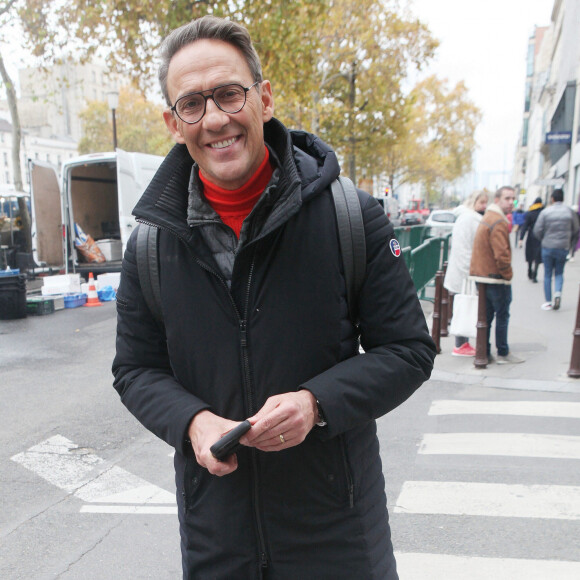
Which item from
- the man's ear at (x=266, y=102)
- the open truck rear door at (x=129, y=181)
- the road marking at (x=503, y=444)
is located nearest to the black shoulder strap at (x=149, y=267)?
the man's ear at (x=266, y=102)

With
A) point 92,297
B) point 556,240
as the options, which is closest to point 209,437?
point 556,240

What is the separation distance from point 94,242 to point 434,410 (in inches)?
422

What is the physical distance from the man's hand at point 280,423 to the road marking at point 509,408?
4451mm

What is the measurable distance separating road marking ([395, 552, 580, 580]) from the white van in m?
9.92

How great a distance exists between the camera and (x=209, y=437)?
143cm

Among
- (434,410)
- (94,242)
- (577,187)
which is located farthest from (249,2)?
(577,187)

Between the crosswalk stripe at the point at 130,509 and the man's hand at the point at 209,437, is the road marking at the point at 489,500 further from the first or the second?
the man's hand at the point at 209,437

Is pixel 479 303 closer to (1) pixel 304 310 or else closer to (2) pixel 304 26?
(1) pixel 304 310

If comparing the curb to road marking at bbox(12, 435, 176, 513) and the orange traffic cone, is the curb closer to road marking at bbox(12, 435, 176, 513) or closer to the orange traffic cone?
road marking at bbox(12, 435, 176, 513)

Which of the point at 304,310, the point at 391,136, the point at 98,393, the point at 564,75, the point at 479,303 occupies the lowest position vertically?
the point at 98,393

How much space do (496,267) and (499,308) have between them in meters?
0.55

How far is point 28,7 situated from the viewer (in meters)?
17.3

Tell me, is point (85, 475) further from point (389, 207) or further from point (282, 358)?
point (389, 207)

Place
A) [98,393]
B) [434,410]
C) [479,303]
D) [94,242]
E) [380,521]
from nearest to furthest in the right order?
[380,521] < [434,410] < [98,393] < [479,303] < [94,242]
